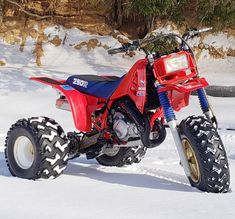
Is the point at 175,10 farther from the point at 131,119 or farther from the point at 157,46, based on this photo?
the point at 131,119

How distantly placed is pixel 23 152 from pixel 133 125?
3.38 ft

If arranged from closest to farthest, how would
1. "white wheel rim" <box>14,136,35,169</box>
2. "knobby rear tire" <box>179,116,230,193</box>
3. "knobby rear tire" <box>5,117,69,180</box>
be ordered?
"knobby rear tire" <box>179,116,230,193</box>, "knobby rear tire" <box>5,117,69,180</box>, "white wheel rim" <box>14,136,35,169</box>

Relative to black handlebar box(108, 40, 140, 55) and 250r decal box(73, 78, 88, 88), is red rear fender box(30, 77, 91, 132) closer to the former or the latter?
250r decal box(73, 78, 88, 88)

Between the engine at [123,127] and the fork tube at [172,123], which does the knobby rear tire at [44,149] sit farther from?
the fork tube at [172,123]

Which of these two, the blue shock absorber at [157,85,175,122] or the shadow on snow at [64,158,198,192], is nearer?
the blue shock absorber at [157,85,175,122]

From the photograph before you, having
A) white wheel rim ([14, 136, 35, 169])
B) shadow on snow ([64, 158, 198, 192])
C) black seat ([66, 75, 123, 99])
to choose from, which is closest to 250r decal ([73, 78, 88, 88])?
black seat ([66, 75, 123, 99])

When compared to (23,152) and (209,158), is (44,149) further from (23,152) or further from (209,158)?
(209,158)

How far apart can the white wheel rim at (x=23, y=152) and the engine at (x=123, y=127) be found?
0.76m

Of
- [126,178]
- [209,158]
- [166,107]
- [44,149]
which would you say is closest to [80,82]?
[44,149]

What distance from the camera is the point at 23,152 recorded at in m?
5.03

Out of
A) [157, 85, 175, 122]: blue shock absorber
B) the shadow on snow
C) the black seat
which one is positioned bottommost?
the shadow on snow

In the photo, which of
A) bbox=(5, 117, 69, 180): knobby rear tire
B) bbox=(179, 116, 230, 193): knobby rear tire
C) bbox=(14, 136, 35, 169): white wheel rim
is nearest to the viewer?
bbox=(179, 116, 230, 193): knobby rear tire

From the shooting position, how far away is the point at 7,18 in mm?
14578

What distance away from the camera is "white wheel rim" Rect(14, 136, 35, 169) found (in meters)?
4.99
